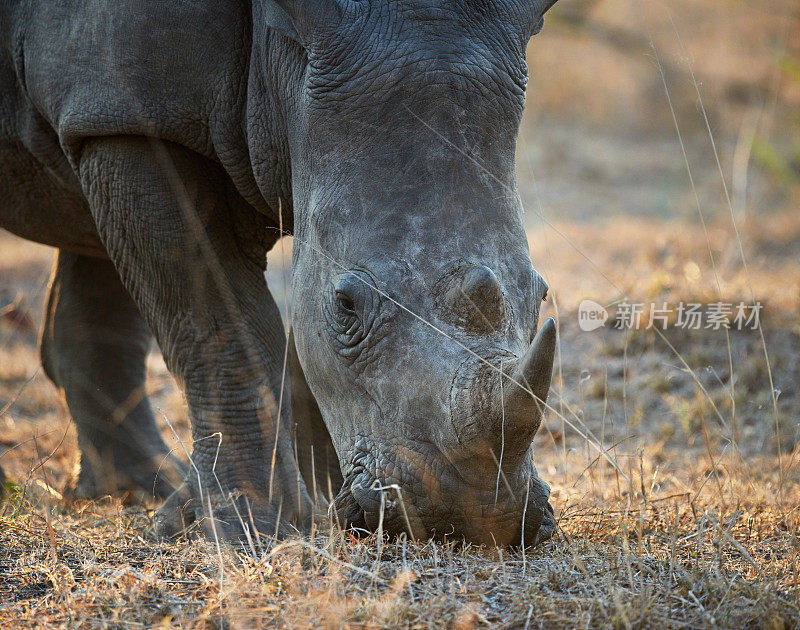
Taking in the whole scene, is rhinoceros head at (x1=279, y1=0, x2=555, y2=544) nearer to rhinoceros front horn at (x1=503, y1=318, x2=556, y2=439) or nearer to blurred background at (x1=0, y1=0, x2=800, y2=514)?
rhinoceros front horn at (x1=503, y1=318, x2=556, y2=439)

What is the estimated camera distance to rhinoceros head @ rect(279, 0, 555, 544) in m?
→ 2.44

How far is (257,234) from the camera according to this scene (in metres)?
3.51

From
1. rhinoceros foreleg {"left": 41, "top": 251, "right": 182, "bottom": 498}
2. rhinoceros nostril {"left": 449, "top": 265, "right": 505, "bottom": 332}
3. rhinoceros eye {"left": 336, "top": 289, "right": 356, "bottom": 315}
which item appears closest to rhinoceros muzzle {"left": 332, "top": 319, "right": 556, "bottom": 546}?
rhinoceros nostril {"left": 449, "top": 265, "right": 505, "bottom": 332}

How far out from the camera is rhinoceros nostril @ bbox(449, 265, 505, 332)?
8.04ft

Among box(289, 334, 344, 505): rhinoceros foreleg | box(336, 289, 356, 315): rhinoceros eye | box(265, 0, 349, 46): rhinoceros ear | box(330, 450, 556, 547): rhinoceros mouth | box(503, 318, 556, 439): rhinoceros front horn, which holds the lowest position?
box(289, 334, 344, 505): rhinoceros foreleg

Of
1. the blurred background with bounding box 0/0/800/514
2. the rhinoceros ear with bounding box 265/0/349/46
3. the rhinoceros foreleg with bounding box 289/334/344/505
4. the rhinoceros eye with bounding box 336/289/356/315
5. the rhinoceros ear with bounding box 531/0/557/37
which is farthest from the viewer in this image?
the blurred background with bounding box 0/0/800/514

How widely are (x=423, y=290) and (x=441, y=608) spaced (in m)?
0.76

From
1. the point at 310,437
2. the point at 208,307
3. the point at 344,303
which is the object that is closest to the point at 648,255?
the point at 310,437

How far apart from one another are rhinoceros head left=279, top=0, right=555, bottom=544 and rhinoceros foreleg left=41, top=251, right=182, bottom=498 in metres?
1.79

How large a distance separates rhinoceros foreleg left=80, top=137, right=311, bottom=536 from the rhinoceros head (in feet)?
1.49

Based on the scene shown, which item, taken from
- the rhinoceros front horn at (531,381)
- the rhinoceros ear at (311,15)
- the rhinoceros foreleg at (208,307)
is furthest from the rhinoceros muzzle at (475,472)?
the rhinoceros ear at (311,15)

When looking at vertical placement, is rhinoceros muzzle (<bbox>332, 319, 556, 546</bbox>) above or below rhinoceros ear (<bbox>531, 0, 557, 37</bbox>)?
below

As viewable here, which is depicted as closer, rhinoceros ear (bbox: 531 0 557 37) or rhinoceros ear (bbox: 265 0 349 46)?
rhinoceros ear (bbox: 265 0 349 46)

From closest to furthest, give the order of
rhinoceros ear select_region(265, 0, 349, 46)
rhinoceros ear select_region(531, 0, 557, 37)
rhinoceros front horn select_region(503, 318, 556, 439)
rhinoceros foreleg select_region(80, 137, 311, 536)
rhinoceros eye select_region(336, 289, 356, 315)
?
rhinoceros front horn select_region(503, 318, 556, 439), rhinoceros eye select_region(336, 289, 356, 315), rhinoceros ear select_region(265, 0, 349, 46), rhinoceros ear select_region(531, 0, 557, 37), rhinoceros foreleg select_region(80, 137, 311, 536)
